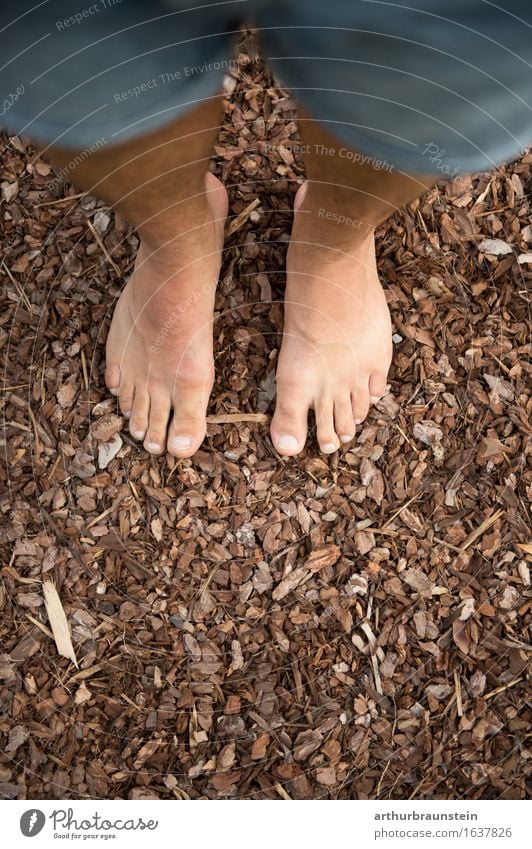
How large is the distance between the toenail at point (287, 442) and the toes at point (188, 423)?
112 millimetres

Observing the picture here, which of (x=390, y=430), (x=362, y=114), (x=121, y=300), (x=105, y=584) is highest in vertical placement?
(x=362, y=114)

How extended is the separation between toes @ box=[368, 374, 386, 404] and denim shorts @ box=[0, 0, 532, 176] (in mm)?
369

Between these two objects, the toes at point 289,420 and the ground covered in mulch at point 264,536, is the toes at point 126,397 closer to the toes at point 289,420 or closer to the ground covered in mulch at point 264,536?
the ground covered in mulch at point 264,536

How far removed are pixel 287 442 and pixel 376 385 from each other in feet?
0.51

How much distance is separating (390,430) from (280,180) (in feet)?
1.36

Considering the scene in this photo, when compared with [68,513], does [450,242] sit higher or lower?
higher

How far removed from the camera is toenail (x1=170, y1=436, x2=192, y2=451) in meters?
1.02

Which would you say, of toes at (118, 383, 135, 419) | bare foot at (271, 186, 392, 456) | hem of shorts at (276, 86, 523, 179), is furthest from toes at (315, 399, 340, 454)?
hem of shorts at (276, 86, 523, 179)

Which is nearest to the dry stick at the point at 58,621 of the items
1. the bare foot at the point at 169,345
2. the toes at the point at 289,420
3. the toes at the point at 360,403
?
the bare foot at the point at 169,345

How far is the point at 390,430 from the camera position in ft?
3.44

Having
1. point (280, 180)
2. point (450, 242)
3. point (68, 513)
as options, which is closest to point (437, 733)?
point (68, 513)

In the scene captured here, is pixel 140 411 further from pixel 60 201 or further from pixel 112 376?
pixel 60 201

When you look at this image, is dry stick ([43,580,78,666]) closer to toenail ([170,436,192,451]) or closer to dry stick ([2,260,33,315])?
toenail ([170,436,192,451])

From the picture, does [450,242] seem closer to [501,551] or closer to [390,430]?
[390,430]
